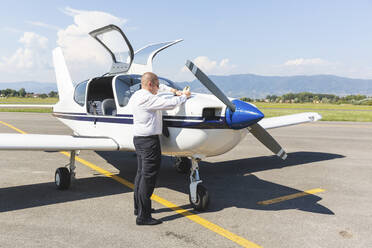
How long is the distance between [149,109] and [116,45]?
327cm

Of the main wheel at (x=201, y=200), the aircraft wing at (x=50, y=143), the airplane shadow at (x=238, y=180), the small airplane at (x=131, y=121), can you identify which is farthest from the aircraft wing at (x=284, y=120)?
the aircraft wing at (x=50, y=143)

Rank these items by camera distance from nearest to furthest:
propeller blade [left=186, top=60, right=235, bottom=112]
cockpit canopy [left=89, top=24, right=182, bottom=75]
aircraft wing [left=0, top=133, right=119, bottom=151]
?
propeller blade [left=186, top=60, right=235, bottom=112]
aircraft wing [left=0, top=133, right=119, bottom=151]
cockpit canopy [left=89, top=24, right=182, bottom=75]

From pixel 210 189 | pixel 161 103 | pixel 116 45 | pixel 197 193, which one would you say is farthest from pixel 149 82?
pixel 116 45

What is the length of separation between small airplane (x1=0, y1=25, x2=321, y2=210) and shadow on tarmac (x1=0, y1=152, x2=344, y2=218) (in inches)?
15.2

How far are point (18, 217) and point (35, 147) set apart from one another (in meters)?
1.06

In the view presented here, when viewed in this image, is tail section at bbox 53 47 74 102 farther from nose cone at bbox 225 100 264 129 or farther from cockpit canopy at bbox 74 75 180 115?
nose cone at bbox 225 100 264 129

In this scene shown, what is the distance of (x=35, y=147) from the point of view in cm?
494

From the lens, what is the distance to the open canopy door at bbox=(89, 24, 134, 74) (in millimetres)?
6699

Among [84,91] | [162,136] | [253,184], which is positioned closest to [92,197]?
[162,136]

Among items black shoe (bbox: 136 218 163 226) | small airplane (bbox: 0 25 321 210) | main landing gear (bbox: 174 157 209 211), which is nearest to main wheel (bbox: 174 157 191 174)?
small airplane (bbox: 0 25 321 210)

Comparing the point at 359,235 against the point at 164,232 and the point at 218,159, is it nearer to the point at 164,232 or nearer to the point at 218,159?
the point at 164,232

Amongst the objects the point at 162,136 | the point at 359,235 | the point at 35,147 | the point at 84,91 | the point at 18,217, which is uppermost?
the point at 84,91

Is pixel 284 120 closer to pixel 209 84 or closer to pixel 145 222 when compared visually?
pixel 209 84

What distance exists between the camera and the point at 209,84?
434 cm
